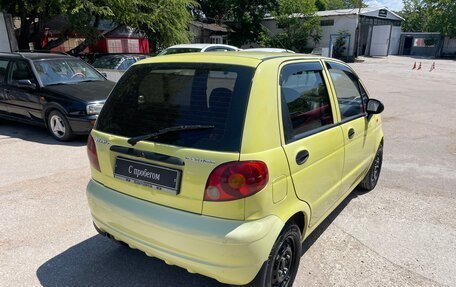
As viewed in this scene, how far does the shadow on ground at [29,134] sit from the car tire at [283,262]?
511cm

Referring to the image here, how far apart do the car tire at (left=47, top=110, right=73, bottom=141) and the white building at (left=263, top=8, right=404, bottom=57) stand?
2653 centimetres

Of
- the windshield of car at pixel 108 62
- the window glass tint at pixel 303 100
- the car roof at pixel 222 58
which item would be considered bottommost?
the windshield of car at pixel 108 62

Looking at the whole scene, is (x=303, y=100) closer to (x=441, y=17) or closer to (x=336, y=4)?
(x=441, y=17)

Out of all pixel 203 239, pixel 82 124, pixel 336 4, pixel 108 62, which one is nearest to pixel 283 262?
pixel 203 239

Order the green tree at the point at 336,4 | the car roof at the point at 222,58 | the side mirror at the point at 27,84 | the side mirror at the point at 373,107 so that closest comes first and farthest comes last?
the car roof at the point at 222,58 → the side mirror at the point at 373,107 → the side mirror at the point at 27,84 → the green tree at the point at 336,4

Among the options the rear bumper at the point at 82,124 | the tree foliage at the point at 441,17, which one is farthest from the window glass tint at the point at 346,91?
the tree foliage at the point at 441,17

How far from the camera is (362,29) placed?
117 feet

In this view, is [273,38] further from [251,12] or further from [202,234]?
[202,234]

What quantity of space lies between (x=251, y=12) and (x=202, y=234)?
33.7 m

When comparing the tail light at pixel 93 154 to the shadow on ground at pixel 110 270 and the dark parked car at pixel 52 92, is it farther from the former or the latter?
the dark parked car at pixel 52 92

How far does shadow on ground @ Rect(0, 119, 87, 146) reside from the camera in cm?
650

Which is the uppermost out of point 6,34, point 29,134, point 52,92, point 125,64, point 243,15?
point 243,15

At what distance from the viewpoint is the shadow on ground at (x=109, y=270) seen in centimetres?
263

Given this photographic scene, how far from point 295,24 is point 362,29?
28.6 ft
